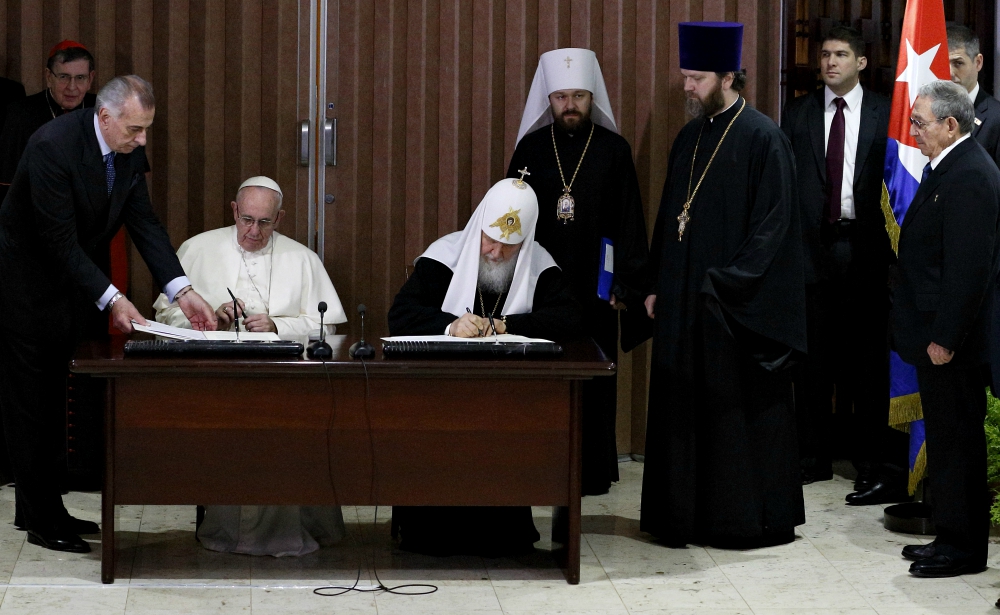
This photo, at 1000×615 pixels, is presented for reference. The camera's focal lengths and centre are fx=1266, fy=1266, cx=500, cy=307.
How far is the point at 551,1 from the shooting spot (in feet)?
20.1

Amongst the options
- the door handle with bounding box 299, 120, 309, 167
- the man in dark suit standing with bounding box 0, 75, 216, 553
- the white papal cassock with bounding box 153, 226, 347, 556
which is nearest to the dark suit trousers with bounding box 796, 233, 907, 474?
the white papal cassock with bounding box 153, 226, 347, 556

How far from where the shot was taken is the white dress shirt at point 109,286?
446 cm

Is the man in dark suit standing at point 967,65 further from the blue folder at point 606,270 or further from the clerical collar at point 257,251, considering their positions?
the clerical collar at point 257,251

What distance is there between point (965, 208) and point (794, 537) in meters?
1.45

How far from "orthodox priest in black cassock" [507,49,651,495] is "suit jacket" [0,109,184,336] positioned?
5.86 ft

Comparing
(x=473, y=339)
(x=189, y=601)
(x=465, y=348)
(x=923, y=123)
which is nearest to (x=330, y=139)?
(x=473, y=339)

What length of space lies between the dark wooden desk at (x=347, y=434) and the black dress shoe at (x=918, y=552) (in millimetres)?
1317

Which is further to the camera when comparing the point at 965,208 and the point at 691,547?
the point at 691,547

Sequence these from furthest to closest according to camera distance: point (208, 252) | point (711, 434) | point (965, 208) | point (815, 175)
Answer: point (815, 175) → point (208, 252) → point (711, 434) → point (965, 208)

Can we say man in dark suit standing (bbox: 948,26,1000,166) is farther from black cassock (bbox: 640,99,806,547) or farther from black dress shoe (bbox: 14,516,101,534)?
black dress shoe (bbox: 14,516,101,534)

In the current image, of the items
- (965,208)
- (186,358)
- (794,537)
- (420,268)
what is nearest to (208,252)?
(420,268)

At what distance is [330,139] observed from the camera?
6.00 metres

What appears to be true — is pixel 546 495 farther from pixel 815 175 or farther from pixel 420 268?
pixel 815 175

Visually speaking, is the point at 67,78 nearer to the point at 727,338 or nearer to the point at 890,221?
the point at 727,338
